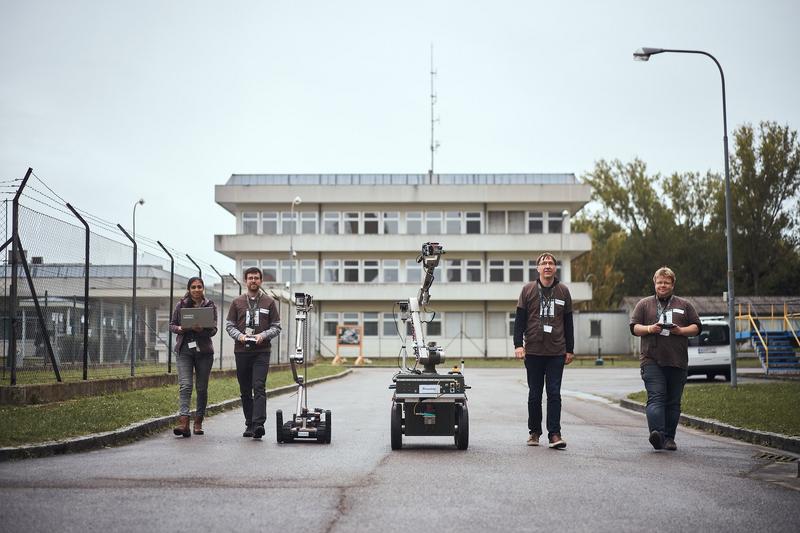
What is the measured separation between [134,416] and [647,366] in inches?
256

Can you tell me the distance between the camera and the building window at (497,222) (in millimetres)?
68312

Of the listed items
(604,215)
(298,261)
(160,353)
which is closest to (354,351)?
(298,261)

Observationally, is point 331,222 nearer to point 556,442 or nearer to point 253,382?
point 253,382

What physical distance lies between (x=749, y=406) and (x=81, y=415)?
998cm

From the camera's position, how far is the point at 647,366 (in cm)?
1064

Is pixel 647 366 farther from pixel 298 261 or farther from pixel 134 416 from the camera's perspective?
pixel 298 261

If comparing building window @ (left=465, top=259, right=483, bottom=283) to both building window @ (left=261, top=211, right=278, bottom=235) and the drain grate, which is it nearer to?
building window @ (left=261, top=211, right=278, bottom=235)

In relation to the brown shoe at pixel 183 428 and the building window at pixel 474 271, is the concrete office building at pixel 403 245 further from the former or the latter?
the brown shoe at pixel 183 428

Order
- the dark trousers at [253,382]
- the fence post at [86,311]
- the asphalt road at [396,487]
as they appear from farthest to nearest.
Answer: the fence post at [86,311] < the dark trousers at [253,382] < the asphalt road at [396,487]

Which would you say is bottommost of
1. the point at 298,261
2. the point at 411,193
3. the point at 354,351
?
the point at 354,351

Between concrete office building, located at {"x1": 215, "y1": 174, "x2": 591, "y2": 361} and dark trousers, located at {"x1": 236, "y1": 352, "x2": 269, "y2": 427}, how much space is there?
2095 inches

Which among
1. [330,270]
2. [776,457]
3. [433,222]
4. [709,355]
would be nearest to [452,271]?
[433,222]

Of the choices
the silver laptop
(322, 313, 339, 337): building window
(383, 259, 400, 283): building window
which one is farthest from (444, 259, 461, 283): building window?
the silver laptop

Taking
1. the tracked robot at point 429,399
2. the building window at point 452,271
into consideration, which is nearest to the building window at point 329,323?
the building window at point 452,271
